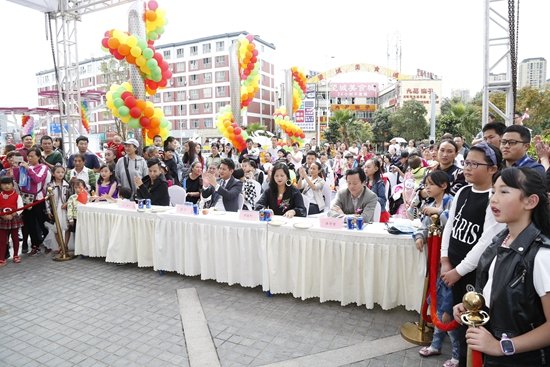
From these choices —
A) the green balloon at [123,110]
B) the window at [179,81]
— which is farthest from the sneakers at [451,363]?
the window at [179,81]

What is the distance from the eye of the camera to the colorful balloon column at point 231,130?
10039 mm

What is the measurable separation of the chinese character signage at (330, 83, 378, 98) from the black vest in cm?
4701

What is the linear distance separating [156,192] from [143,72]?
3485 mm

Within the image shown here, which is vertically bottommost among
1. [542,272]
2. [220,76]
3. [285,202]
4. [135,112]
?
[285,202]

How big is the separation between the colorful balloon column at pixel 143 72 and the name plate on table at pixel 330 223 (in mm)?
5078

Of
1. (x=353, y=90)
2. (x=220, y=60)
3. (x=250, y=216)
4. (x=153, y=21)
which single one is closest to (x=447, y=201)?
(x=250, y=216)

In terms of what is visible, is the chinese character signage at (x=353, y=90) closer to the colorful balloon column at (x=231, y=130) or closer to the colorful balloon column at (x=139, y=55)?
the colorful balloon column at (x=231, y=130)

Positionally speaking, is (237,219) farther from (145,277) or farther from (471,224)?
(471,224)

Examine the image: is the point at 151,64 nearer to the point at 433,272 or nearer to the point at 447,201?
the point at 447,201

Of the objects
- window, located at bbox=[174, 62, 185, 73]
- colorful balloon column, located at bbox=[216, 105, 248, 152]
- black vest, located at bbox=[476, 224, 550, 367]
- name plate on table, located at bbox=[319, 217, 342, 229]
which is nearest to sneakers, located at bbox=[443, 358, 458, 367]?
black vest, located at bbox=[476, 224, 550, 367]

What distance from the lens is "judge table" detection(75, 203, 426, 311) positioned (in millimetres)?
3064

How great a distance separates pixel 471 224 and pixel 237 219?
7.41ft

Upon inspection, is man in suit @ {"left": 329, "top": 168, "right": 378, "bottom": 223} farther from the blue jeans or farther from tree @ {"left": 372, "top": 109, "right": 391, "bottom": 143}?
tree @ {"left": 372, "top": 109, "right": 391, "bottom": 143}

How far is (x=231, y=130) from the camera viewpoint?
33.0 ft
